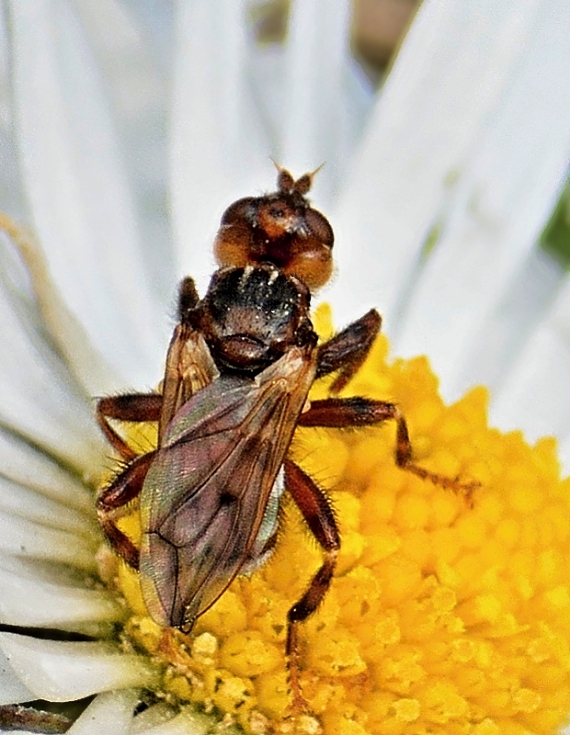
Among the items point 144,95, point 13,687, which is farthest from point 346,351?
point 144,95

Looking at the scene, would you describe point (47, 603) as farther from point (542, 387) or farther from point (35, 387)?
point (542, 387)

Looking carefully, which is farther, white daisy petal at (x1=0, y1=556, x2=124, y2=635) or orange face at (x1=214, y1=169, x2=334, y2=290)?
orange face at (x1=214, y1=169, x2=334, y2=290)

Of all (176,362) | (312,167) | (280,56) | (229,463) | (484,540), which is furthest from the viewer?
(280,56)

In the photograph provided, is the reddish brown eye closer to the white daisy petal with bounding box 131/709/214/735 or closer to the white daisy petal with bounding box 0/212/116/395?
the white daisy petal with bounding box 0/212/116/395

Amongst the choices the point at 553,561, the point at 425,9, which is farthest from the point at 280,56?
the point at 553,561

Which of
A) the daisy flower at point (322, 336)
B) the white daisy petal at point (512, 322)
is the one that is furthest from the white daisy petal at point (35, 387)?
the white daisy petal at point (512, 322)

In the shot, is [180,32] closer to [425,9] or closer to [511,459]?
[425,9]

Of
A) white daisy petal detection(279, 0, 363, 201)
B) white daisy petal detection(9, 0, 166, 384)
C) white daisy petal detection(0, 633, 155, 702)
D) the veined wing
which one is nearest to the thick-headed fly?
the veined wing

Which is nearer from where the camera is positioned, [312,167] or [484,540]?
[484,540]
